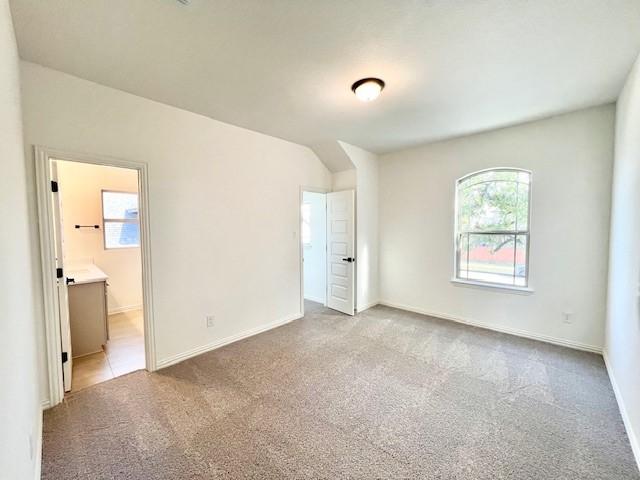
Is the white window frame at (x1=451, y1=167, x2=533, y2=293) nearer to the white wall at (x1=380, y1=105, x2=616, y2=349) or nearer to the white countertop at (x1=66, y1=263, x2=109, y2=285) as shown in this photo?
the white wall at (x1=380, y1=105, x2=616, y2=349)

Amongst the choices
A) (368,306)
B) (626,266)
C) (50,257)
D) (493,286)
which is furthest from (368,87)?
(368,306)

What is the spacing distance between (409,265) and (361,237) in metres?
0.92

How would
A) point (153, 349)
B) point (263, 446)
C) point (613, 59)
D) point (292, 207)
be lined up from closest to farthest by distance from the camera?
1. point (263, 446)
2. point (613, 59)
3. point (153, 349)
4. point (292, 207)

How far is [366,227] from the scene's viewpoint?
184 inches

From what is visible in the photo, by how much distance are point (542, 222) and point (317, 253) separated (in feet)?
11.1

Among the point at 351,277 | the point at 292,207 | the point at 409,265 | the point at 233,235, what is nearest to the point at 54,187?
the point at 233,235

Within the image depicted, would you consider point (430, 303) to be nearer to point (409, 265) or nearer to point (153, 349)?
point (409, 265)

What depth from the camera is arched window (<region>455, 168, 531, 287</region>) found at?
139 inches

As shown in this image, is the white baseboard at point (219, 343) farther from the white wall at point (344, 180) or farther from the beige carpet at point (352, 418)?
the white wall at point (344, 180)

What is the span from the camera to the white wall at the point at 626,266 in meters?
1.88

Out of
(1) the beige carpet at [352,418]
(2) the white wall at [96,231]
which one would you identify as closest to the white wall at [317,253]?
(1) the beige carpet at [352,418]

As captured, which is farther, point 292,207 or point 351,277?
point 351,277

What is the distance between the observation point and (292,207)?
4.05 meters

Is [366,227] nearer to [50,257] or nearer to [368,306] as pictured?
[368,306]
